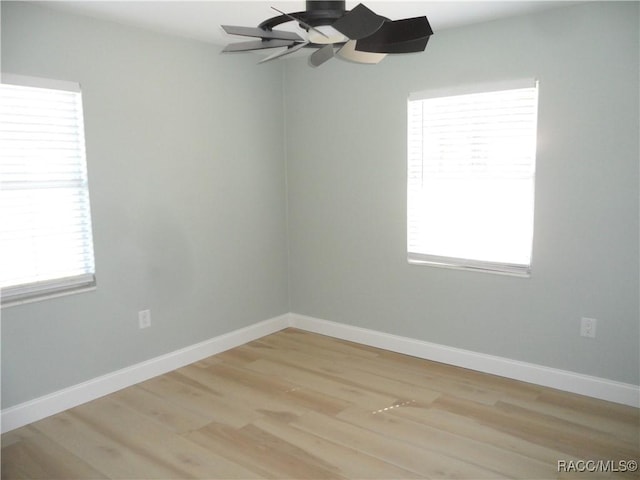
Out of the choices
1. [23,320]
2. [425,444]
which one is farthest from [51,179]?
[425,444]

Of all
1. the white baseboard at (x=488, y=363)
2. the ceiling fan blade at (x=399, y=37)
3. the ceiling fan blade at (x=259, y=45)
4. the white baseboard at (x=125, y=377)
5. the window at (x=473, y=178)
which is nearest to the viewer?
the ceiling fan blade at (x=399, y=37)

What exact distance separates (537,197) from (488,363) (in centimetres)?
120

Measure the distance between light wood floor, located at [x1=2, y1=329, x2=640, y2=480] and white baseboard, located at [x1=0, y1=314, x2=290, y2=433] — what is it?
0.06 meters

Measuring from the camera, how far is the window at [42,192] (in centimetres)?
275

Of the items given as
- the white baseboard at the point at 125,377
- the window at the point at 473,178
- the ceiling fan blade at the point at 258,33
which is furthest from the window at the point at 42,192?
the window at the point at 473,178

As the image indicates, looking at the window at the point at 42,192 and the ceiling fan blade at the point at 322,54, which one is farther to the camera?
the window at the point at 42,192

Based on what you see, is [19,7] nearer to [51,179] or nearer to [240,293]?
[51,179]

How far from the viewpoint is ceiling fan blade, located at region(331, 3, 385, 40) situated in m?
1.42

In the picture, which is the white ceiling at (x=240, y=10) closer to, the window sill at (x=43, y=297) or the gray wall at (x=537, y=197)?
the gray wall at (x=537, y=197)

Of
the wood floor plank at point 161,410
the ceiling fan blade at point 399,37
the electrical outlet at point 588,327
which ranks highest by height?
the ceiling fan blade at point 399,37

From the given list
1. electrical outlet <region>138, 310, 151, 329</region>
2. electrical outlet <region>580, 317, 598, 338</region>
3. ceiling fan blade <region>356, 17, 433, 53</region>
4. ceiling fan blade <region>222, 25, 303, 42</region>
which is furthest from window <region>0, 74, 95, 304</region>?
electrical outlet <region>580, 317, 598, 338</region>

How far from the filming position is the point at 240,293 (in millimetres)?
4137

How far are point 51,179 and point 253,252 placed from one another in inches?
67.3

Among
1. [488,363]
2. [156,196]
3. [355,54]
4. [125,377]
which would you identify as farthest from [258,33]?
[488,363]
